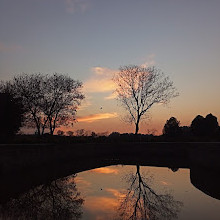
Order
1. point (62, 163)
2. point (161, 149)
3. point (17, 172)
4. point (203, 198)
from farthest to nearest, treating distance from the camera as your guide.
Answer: point (161, 149), point (62, 163), point (17, 172), point (203, 198)

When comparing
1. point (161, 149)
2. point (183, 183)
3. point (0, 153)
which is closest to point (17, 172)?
point (0, 153)

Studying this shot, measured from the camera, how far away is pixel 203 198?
52.7ft

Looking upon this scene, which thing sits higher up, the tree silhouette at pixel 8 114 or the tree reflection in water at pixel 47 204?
the tree silhouette at pixel 8 114

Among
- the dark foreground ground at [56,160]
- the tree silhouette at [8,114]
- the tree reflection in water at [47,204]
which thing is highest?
the tree silhouette at [8,114]

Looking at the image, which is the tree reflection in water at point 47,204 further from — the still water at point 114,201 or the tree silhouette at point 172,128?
the tree silhouette at point 172,128

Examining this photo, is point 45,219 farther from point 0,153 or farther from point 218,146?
point 218,146

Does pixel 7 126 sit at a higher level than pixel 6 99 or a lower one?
lower

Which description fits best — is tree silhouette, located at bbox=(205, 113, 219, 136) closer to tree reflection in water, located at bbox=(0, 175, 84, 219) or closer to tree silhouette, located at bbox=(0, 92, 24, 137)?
tree silhouette, located at bbox=(0, 92, 24, 137)

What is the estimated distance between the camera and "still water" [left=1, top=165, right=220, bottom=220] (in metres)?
12.5

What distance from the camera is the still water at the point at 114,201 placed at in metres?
12.5

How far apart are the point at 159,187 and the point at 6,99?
79.1ft

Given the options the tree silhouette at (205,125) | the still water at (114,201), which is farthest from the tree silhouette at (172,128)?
the still water at (114,201)

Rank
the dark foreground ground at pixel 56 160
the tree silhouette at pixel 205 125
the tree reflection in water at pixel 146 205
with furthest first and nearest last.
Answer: the tree silhouette at pixel 205 125 → the dark foreground ground at pixel 56 160 → the tree reflection in water at pixel 146 205

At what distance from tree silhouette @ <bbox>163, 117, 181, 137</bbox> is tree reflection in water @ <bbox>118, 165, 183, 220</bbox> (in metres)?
71.8
